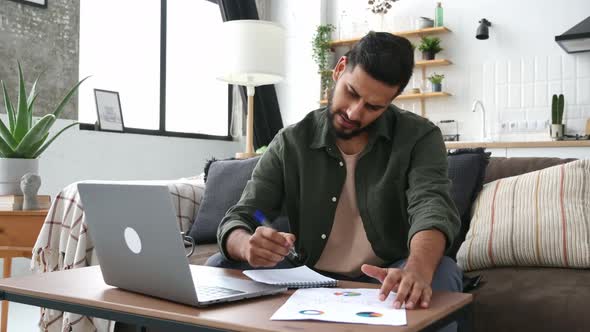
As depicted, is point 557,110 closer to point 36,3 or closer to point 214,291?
point 36,3

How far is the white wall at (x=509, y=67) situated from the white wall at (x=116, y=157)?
1947 millimetres

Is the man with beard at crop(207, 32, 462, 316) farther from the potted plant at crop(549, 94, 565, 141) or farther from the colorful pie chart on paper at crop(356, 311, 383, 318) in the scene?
the potted plant at crop(549, 94, 565, 141)

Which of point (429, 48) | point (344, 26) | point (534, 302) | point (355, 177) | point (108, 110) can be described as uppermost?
point (344, 26)

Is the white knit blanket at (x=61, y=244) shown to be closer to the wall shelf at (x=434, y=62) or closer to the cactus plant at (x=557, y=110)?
the wall shelf at (x=434, y=62)

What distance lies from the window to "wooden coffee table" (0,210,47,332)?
6.53 feet

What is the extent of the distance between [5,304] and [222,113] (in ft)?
11.6

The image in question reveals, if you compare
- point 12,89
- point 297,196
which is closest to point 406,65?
point 297,196

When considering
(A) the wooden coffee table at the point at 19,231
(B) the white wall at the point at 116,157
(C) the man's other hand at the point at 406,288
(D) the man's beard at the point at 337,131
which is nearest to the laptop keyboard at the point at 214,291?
(C) the man's other hand at the point at 406,288

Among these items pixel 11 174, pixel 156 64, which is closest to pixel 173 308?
pixel 11 174

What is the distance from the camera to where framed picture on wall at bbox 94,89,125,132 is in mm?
4262

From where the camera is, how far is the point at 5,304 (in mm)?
2451

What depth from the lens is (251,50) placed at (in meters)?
3.68

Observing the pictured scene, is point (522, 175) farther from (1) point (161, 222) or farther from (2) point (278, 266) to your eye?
(1) point (161, 222)

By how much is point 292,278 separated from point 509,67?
425 centimetres
